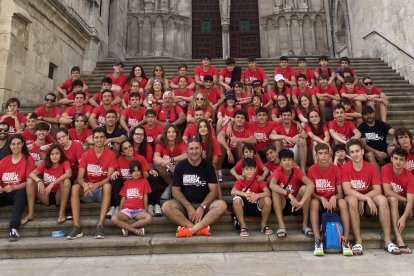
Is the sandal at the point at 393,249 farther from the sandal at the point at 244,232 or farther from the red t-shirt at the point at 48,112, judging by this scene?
the red t-shirt at the point at 48,112

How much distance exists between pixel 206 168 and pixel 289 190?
125 cm

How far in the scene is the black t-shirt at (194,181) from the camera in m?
5.04

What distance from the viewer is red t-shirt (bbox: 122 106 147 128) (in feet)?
22.5

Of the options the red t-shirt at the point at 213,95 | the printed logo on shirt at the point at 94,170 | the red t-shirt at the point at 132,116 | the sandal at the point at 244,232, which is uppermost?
the red t-shirt at the point at 213,95

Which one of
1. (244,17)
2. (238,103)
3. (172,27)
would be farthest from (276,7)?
(238,103)

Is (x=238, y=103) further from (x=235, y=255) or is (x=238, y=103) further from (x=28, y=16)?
(x=28, y=16)

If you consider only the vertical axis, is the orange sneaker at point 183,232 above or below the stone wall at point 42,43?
below

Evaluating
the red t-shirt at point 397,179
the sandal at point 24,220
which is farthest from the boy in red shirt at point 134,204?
the red t-shirt at point 397,179

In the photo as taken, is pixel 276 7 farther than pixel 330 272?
Yes

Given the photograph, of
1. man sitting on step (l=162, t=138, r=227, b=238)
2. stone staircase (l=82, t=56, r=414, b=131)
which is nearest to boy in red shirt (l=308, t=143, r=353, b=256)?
man sitting on step (l=162, t=138, r=227, b=238)

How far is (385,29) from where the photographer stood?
12414 millimetres

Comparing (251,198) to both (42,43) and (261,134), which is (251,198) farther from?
(42,43)

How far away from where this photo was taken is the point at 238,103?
7.46 meters

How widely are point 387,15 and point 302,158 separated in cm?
910
